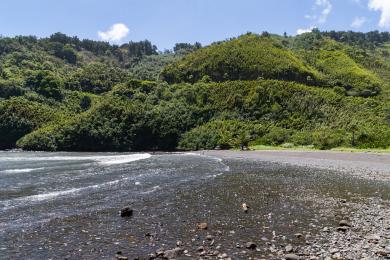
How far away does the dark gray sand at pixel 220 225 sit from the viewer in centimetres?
2228

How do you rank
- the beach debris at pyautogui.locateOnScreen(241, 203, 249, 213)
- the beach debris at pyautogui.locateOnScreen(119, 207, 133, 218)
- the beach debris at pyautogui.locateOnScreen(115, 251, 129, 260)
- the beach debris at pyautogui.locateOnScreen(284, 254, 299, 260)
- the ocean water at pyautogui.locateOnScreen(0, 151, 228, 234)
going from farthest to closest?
1. the ocean water at pyautogui.locateOnScreen(0, 151, 228, 234)
2. the beach debris at pyautogui.locateOnScreen(241, 203, 249, 213)
3. the beach debris at pyautogui.locateOnScreen(119, 207, 133, 218)
4. the beach debris at pyautogui.locateOnScreen(115, 251, 129, 260)
5. the beach debris at pyautogui.locateOnScreen(284, 254, 299, 260)

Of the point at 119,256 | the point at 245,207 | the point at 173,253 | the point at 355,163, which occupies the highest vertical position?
the point at 355,163

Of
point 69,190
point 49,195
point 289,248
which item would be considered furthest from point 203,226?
point 69,190

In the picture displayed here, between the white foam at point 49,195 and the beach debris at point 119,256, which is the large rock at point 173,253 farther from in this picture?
the white foam at point 49,195

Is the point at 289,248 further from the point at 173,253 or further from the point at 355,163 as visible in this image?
the point at 355,163

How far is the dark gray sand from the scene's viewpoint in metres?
22.3

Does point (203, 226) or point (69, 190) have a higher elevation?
point (69, 190)

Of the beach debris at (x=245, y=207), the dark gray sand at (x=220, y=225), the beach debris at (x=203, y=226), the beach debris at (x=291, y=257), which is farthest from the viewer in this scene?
the beach debris at (x=245, y=207)

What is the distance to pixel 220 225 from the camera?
28.2m

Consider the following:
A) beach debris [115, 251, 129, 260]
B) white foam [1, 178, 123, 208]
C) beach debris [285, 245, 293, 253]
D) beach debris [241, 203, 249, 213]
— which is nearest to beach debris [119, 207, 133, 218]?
beach debris [241, 203, 249, 213]

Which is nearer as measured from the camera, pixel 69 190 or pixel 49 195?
pixel 49 195

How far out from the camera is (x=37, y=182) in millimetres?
52719

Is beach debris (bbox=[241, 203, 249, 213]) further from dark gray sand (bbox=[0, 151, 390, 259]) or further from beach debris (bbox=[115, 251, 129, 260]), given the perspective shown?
beach debris (bbox=[115, 251, 129, 260])

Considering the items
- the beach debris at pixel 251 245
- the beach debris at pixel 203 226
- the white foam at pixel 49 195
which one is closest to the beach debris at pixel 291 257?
the beach debris at pixel 251 245
